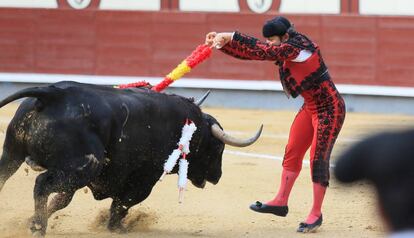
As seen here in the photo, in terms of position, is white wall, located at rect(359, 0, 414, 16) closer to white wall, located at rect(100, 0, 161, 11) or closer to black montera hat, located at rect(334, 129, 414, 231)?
white wall, located at rect(100, 0, 161, 11)

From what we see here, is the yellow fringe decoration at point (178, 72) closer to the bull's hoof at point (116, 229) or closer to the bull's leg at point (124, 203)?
the bull's leg at point (124, 203)

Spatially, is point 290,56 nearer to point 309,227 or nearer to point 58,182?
point 309,227

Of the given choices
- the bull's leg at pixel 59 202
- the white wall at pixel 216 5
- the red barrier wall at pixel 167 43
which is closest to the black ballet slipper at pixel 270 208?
the bull's leg at pixel 59 202

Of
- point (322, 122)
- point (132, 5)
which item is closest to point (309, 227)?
point (322, 122)

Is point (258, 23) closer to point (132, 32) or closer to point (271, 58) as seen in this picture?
point (132, 32)

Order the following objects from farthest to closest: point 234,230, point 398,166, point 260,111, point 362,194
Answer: point 260,111, point 362,194, point 234,230, point 398,166

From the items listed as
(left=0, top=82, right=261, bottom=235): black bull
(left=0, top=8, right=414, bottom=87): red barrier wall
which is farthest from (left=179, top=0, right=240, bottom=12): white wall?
(left=0, top=82, right=261, bottom=235): black bull

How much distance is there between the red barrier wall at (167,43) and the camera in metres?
10.4

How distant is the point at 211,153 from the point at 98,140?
0.85 meters

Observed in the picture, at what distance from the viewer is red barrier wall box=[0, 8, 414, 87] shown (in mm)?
10367

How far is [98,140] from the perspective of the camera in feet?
11.5

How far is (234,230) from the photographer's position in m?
4.28

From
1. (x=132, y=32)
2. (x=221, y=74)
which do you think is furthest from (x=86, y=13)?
(x=221, y=74)

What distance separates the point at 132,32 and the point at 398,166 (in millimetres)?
10117
